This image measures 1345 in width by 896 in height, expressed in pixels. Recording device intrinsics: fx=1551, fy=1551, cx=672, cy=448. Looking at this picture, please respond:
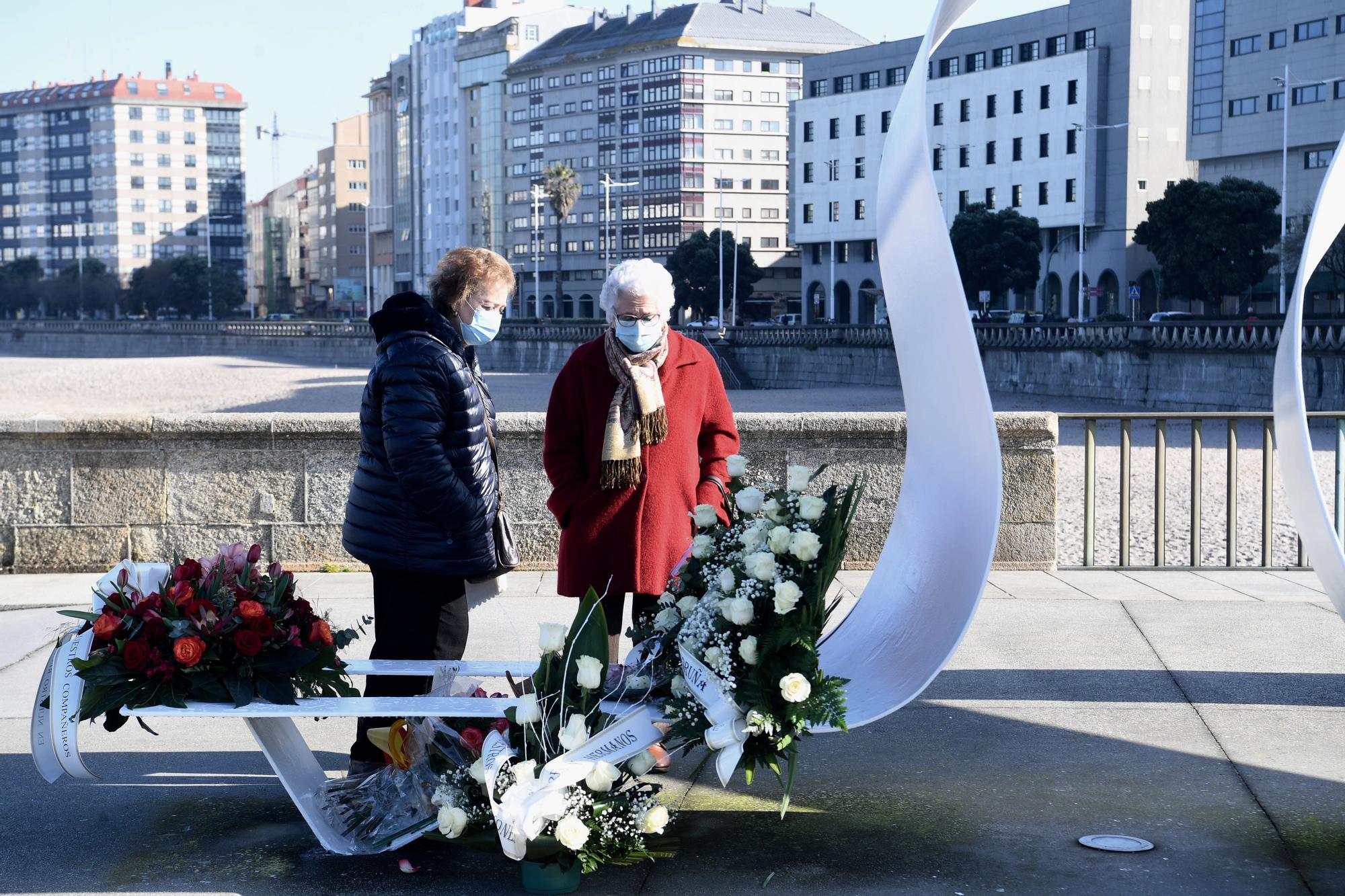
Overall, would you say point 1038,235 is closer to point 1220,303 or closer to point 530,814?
point 1220,303

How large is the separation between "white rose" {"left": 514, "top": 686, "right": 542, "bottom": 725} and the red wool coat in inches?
37.8

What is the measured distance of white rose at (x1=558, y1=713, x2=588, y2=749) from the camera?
146 inches

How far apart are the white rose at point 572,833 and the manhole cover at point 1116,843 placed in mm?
1381

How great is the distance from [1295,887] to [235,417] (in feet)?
20.5

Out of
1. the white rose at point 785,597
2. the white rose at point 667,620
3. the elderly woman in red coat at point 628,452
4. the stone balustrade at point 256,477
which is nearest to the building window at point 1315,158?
the stone balustrade at point 256,477

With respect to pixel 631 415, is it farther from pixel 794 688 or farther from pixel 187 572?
pixel 187 572

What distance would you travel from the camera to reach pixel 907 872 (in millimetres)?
3865

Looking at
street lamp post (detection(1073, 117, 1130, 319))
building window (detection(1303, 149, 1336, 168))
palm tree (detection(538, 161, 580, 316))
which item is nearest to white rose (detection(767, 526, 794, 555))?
building window (detection(1303, 149, 1336, 168))

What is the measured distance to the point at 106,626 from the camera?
12.9ft

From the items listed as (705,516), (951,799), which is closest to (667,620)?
(705,516)

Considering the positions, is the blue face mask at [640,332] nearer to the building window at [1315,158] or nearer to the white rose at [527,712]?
the white rose at [527,712]

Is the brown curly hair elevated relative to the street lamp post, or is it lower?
lower

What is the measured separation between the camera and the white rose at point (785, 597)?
378cm

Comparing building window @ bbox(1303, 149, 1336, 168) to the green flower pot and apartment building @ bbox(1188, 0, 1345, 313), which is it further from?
the green flower pot
